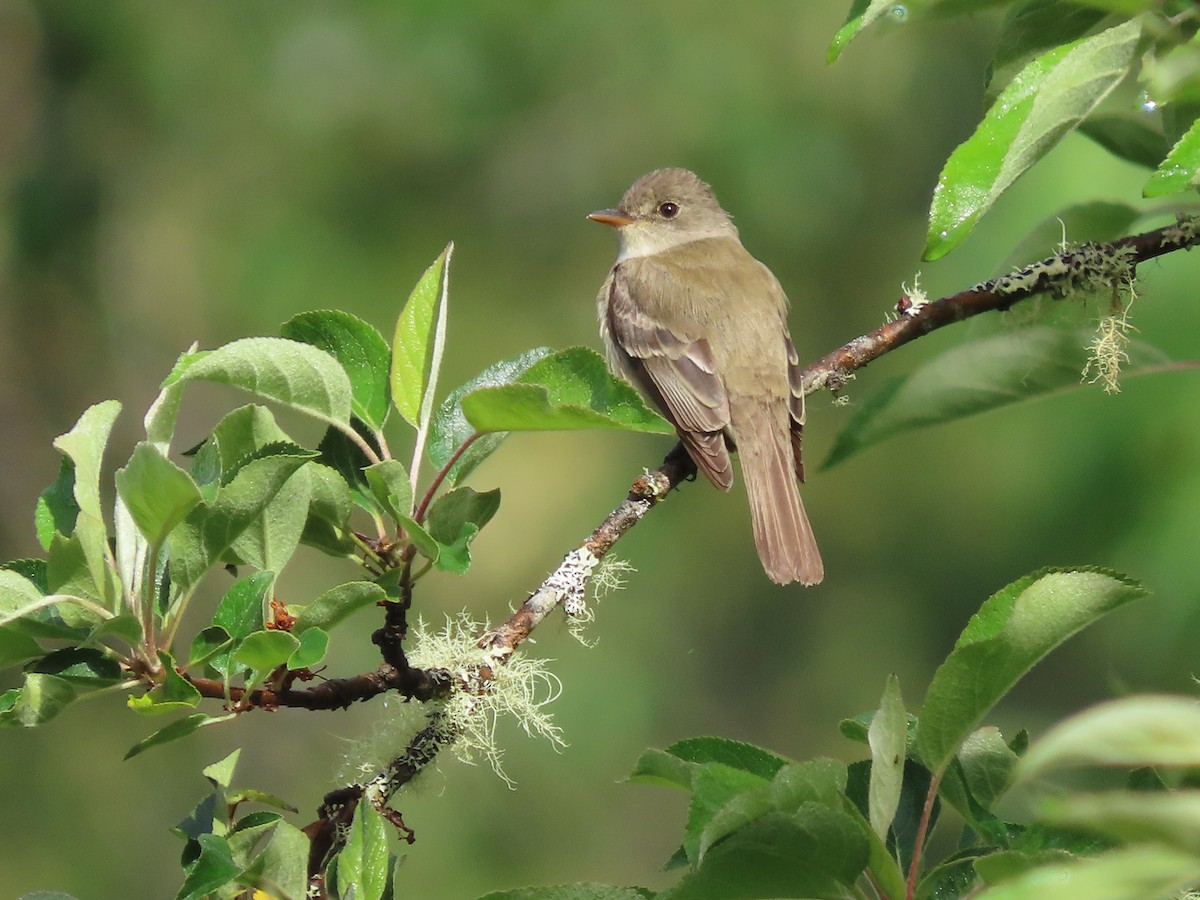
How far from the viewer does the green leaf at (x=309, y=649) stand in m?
1.71

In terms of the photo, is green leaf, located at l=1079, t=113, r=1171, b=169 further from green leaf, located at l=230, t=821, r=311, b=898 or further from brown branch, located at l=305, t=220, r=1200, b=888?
green leaf, located at l=230, t=821, r=311, b=898

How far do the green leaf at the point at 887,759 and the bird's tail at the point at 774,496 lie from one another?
231cm

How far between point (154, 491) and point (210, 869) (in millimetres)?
470

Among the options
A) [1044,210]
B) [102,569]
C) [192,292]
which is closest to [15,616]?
[102,569]

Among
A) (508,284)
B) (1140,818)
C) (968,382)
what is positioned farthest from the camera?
(508,284)

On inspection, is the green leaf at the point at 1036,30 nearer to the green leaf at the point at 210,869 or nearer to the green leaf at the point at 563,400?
the green leaf at the point at 563,400

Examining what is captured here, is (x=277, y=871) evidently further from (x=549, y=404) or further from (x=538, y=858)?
(x=538, y=858)

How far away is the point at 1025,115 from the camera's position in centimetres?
165

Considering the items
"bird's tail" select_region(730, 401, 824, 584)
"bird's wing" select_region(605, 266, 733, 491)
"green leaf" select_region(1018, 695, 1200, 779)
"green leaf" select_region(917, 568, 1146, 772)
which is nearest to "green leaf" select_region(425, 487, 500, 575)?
"green leaf" select_region(917, 568, 1146, 772)

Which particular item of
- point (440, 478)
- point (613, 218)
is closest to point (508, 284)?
point (613, 218)

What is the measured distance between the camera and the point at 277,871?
1.71 meters

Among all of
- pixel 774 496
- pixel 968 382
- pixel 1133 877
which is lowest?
pixel 1133 877

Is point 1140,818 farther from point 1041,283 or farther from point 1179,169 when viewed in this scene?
point 1041,283

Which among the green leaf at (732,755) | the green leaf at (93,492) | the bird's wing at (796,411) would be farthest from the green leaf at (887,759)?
the bird's wing at (796,411)
